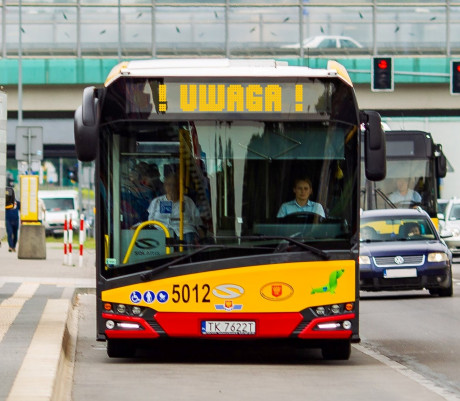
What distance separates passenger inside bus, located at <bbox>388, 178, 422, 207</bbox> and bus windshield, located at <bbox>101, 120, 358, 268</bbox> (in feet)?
64.4

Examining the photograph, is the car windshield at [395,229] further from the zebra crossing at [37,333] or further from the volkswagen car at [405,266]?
the zebra crossing at [37,333]

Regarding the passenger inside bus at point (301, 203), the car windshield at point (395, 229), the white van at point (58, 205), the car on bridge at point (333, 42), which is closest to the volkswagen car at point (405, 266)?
the car windshield at point (395, 229)

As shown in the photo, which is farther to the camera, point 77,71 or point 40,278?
point 77,71

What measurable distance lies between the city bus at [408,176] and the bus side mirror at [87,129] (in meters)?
20.2

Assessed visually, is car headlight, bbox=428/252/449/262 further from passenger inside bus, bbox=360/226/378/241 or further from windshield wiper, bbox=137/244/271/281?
windshield wiper, bbox=137/244/271/281

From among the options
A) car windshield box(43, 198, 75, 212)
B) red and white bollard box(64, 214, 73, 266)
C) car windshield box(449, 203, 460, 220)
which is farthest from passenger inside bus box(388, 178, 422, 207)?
car windshield box(43, 198, 75, 212)

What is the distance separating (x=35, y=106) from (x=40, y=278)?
2510cm

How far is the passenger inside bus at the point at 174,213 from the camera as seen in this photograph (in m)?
12.2

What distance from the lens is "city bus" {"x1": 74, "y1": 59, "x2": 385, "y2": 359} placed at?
12172 millimetres

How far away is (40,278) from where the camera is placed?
2588cm

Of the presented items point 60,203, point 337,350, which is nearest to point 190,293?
point 337,350

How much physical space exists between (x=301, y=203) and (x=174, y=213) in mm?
1048

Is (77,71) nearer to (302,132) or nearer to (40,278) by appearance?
(40,278)

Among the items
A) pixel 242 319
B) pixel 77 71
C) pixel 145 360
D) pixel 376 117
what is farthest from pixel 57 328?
pixel 77 71
